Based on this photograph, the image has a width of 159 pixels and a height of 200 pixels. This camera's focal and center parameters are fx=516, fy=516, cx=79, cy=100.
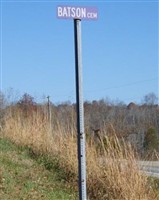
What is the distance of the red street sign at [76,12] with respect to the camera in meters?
4.58

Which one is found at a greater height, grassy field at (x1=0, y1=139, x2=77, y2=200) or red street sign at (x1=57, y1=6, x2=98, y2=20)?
red street sign at (x1=57, y1=6, x2=98, y2=20)

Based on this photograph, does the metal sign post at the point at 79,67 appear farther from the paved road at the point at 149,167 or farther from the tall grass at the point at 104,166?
the paved road at the point at 149,167

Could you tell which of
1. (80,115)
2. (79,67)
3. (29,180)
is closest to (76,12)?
(79,67)

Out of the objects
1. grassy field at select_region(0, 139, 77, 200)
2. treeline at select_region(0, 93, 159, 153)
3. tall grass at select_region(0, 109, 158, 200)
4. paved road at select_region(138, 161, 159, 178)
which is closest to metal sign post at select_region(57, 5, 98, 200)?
tall grass at select_region(0, 109, 158, 200)

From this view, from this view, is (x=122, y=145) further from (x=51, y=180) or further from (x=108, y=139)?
(x=51, y=180)

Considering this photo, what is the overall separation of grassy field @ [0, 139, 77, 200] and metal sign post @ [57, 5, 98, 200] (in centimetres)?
420

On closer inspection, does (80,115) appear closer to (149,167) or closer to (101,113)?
(149,167)

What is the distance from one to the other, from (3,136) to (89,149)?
10.4m

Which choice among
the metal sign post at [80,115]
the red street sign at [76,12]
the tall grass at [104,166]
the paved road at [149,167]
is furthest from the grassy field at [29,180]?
the red street sign at [76,12]

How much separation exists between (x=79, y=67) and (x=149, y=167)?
424 cm

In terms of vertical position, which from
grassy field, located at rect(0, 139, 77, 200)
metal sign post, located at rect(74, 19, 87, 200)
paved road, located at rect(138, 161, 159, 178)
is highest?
metal sign post, located at rect(74, 19, 87, 200)

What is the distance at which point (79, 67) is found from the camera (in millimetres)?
4656

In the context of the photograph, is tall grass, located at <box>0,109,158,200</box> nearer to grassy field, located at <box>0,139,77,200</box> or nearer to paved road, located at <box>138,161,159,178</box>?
paved road, located at <box>138,161,159,178</box>

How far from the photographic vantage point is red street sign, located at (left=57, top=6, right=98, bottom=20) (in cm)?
458
